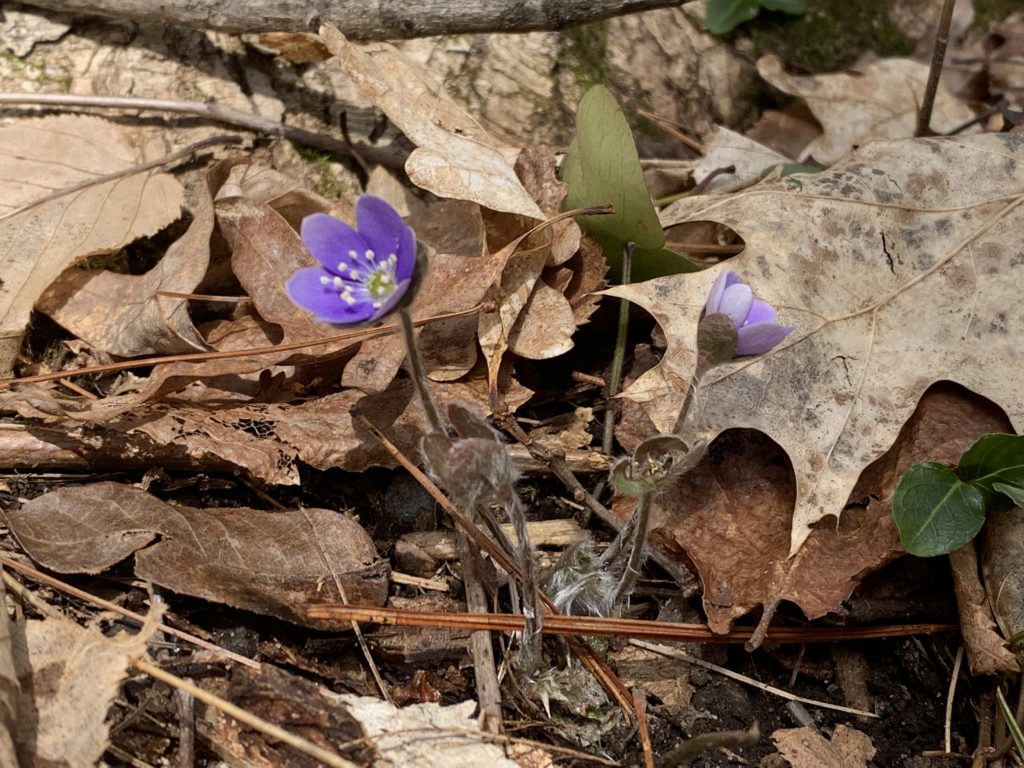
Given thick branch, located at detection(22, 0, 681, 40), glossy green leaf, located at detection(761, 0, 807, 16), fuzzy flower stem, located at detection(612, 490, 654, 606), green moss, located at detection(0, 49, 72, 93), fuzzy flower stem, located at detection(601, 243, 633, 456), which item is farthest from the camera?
glossy green leaf, located at detection(761, 0, 807, 16)

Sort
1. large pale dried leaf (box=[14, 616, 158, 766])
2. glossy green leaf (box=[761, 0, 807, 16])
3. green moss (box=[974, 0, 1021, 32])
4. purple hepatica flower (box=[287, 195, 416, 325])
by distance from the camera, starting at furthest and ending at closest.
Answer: green moss (box=[974, 0, 1021, 32]), glossy green leaf (box=[761, 0, 807, 16]), purple hepatica flower (box=[287, 195, 416, 325]), large pale dried leaf (box=[14, 616, 158, 766])

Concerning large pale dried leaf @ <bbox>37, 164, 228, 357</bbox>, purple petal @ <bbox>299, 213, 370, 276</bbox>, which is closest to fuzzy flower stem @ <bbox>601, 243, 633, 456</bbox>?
purple petal @ <bbox>299, 213, 370, 276</bbox>

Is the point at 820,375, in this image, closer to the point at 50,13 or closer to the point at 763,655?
the point at 763,655

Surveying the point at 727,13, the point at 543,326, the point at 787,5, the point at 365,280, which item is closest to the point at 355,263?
the point at 365,280

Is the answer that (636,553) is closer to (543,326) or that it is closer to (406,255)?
(543,326)

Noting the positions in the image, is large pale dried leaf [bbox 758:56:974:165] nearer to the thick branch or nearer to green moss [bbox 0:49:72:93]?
the thick branch

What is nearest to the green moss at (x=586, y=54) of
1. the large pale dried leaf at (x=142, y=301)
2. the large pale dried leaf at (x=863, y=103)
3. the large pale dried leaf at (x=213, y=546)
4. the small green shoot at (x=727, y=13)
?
the small green shoot at (x=727, y=13)
